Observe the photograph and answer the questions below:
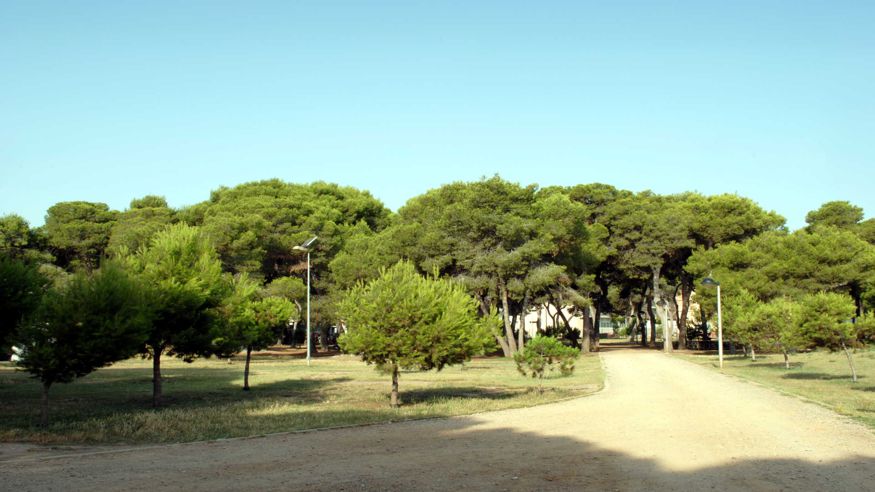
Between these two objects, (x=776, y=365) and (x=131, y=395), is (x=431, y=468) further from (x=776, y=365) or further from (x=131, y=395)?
(x=776, y=365)

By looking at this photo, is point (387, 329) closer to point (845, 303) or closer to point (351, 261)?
point (845, 303)

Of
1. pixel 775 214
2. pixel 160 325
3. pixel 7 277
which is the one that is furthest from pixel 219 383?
pixel 775 214

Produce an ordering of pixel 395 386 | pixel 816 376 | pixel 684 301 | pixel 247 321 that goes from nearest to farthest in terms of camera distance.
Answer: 1. pixel 395 386
2. pixel 247 321
3. pixel 816 376
4. pixel 684 301

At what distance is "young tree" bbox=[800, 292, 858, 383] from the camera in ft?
89.0

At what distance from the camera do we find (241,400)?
23.3m

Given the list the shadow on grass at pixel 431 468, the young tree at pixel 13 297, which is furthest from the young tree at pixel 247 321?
the shadow on grass at pixel 431 468

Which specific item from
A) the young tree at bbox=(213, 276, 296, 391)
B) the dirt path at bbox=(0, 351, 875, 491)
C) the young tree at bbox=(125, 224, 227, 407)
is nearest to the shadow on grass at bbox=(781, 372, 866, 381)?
the dirt path at bbox=(0, 351, 875, 491)

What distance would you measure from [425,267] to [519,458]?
1437 inches

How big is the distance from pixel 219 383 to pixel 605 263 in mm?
39015

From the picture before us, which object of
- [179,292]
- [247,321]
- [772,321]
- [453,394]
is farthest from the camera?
[772,321]

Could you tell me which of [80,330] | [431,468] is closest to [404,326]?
[80,330]

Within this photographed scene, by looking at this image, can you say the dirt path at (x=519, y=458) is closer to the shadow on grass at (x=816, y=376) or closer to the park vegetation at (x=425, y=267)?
the park vegetation at (x=425, y=267)

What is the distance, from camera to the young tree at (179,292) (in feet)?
70.7

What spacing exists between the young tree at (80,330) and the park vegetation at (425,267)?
71 millimetres
